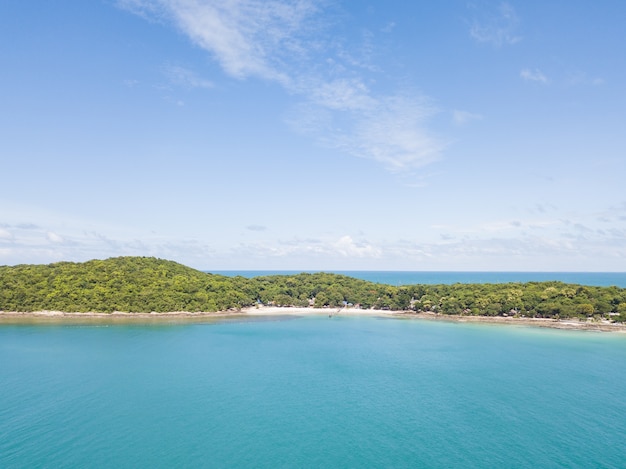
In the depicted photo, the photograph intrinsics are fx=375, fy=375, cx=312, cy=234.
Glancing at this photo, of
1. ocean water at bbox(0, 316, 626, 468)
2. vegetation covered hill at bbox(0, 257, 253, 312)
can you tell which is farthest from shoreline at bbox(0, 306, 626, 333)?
ocean water at bbox(0, 316, 626, 468)

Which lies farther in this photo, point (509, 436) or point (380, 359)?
point (380, 359)

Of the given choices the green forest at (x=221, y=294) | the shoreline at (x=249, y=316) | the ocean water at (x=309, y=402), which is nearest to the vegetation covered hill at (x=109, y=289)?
the green forest at (x=221, y=294)

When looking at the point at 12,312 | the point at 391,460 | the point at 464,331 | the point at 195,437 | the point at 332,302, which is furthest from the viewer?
the point at 332,302

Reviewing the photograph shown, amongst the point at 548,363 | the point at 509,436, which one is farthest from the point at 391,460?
the point at 548,363

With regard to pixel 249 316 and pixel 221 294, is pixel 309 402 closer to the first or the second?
pixel 249 316

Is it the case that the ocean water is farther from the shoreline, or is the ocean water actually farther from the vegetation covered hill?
the vegetation covered hill

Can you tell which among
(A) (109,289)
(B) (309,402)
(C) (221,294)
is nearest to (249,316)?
(C) (221,294)

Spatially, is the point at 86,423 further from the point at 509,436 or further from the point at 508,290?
the point at 508,290
